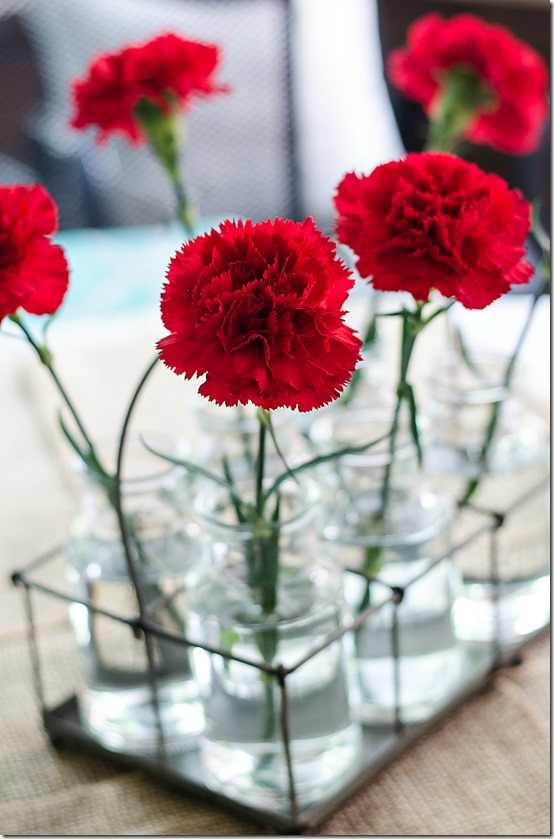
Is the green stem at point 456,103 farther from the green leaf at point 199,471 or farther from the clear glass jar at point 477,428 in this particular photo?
the green leaf at point 199,471

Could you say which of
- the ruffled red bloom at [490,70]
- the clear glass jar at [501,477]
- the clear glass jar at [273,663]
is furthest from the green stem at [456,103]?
the clear glass jar at [273,663]

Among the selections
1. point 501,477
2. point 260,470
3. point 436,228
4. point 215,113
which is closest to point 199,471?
point 260,470

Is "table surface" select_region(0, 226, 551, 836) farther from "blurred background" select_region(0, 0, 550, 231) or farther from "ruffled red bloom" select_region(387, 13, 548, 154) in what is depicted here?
"blurred background" select_region(0, 0, 550, 231)

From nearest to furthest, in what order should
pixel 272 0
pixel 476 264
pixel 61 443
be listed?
pixel 476 264
pixel 61 443
pixel 272 0

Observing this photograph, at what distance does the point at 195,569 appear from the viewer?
506 millimetres

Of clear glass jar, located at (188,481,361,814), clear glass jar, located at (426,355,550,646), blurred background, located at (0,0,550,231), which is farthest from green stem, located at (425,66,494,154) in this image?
blurred background, located at (0,0,550,231)

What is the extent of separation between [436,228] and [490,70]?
265mm

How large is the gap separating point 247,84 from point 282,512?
1.56 meters

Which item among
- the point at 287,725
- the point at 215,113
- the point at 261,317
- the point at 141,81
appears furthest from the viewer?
the point at 215,113

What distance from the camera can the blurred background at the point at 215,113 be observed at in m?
1.82

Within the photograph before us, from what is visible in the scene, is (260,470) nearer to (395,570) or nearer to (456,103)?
(395,570)

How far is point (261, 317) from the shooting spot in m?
0.35

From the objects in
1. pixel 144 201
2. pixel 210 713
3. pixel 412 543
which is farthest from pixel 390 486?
pixel 144 201

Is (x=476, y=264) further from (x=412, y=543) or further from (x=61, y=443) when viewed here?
(x=61, y=443)
